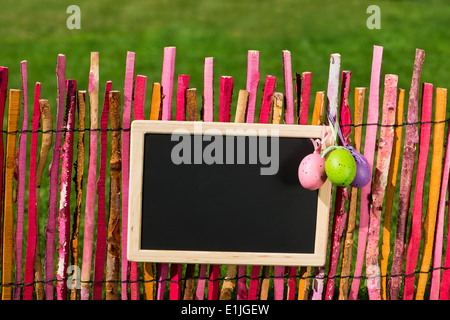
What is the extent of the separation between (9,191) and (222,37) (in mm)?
8220

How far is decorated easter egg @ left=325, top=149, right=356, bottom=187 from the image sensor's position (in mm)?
3443

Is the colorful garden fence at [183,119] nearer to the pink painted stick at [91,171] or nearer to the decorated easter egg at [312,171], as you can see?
the pink painted stick at [91,171]

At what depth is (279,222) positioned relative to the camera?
3.72 m

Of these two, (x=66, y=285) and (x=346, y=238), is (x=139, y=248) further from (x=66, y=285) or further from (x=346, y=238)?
(x=346, y=238)

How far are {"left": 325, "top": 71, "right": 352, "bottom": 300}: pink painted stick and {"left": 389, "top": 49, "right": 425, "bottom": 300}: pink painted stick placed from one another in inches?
13.3

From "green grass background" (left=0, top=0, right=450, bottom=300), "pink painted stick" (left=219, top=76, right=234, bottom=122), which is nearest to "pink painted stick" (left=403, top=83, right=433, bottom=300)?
"pink painted stick" (left=219, top=76, right=234, bottom=122)

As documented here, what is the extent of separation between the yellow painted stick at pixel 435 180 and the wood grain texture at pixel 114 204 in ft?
5.65

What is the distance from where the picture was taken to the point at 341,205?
152 inches

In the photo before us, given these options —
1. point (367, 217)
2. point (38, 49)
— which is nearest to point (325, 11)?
point (38, 49)

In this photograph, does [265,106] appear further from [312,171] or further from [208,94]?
[312,171]

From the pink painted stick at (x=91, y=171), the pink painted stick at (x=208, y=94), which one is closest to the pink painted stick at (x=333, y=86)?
the pink painted stick at (x=208, y=94)

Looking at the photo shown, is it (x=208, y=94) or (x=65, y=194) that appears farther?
(x=65, y=194)

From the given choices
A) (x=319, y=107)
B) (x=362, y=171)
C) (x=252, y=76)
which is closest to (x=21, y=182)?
(x=252, y=76)
